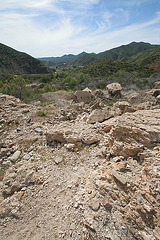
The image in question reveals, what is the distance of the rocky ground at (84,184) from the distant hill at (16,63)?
50987 millimetres

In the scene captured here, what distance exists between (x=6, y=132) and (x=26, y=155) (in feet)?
6.59

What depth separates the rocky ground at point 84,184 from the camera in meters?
2.02

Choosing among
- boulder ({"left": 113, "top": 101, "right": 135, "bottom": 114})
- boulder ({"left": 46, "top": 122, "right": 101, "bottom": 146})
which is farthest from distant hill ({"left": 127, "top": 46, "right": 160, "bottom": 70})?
boulder ({"left": 46, "top": 122, "right": 101, "bottom": 146})

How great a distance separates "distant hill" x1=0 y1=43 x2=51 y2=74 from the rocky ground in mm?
50987

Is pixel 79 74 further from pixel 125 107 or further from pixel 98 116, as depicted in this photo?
pixel 98 116

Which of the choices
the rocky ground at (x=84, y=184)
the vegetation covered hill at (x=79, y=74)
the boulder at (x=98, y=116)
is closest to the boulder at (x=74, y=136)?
the rocky ground at (x=84, y=184)

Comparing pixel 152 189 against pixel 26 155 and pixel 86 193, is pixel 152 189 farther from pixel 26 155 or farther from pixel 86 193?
pixel 26 155

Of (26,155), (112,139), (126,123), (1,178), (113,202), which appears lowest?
(1,178)

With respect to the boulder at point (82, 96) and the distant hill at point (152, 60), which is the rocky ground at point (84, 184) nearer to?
the boulder at point (82, 96)

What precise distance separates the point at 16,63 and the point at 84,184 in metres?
62.1

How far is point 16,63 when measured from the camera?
52000mm

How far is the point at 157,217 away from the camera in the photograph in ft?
6.15

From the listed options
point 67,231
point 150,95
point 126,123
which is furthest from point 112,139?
point 150,95

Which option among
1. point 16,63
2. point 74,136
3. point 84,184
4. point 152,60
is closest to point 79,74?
point 74,136
